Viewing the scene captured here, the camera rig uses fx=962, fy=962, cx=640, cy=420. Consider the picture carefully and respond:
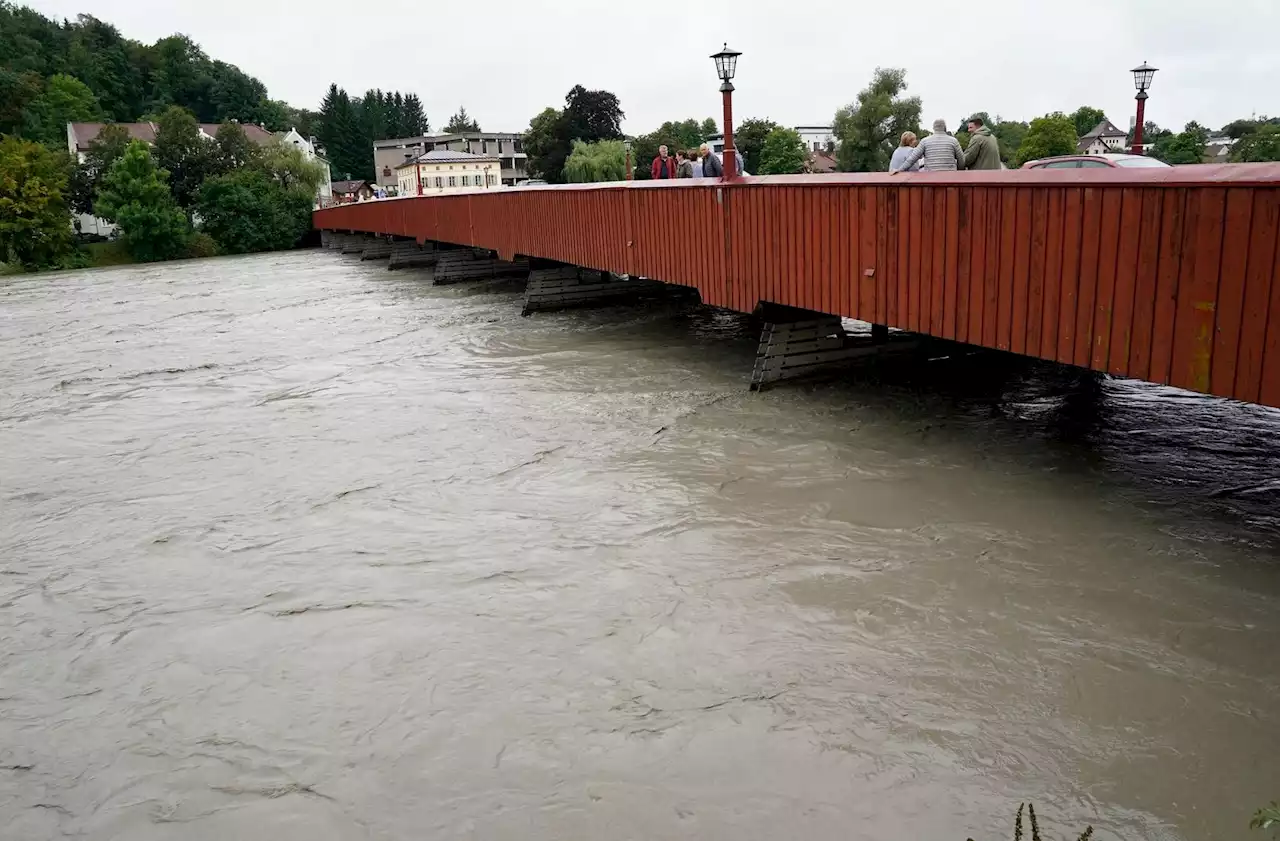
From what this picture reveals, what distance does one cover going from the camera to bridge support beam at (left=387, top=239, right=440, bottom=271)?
30844 mm

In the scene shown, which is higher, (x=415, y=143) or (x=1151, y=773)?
(x=415, y=143)

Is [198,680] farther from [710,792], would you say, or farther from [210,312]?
[210,312]

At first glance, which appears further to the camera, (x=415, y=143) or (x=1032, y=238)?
(x=415, y=143)

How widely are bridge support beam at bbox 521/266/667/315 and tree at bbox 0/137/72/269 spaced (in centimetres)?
3557

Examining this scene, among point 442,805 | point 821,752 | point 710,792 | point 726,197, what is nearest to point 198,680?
point 442,805

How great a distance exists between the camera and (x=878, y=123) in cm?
6894

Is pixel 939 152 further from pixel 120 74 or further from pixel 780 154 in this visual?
pixel 120 74

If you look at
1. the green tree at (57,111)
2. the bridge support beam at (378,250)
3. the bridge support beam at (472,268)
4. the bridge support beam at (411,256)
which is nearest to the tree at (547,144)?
the green tree at (57,111)

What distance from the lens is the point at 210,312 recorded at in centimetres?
2197

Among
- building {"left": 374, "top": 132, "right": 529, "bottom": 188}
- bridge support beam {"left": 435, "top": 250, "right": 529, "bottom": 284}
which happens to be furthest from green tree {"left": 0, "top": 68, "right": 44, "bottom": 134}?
bridge support beam {"left": 435, "top": 250, "right": 529, "bottom": 284}

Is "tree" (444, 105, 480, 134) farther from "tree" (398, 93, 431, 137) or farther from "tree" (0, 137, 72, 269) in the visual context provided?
"tree" (0, 137, 72, 269)

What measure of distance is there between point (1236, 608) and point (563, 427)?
606 cm

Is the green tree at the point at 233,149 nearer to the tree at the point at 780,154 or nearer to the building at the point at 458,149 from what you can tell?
the tree at the point at 780,154

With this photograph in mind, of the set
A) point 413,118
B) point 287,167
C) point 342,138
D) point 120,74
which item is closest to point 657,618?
point 287,167
